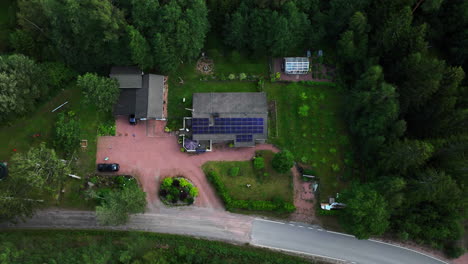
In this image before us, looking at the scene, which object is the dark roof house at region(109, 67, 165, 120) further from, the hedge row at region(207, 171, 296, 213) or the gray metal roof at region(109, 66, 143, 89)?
the hedge row at region(207, 171, 296, 213)

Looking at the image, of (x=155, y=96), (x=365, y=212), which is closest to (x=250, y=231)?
(x=365, y=212)

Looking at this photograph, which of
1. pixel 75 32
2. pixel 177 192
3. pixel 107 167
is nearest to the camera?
pixel 75 32

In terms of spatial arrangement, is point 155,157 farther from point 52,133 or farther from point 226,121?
point 52,133

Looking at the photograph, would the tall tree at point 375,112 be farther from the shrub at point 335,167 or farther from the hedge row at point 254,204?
the hedge row at point 254,204

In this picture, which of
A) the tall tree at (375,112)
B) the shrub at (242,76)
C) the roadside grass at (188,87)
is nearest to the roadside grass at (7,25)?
the roadside grass at (188,87)

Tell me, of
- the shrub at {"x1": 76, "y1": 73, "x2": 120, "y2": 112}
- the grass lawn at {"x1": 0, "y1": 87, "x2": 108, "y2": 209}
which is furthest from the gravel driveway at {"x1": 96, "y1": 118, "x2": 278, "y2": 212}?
the shrub at {"x1": 76, "y1": 73, "x2": 120, "y2": 112}
